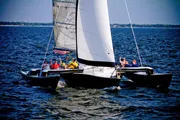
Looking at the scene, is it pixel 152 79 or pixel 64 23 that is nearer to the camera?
pixel 152 79

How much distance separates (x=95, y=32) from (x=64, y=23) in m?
7.09

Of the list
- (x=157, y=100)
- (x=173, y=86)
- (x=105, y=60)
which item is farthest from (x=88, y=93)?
(x=173, y=86)

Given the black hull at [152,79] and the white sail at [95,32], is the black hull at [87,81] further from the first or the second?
the black hull at [152,79]

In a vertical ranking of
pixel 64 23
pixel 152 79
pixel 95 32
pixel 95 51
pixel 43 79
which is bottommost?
pixel 152 79

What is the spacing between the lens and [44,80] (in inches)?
1116

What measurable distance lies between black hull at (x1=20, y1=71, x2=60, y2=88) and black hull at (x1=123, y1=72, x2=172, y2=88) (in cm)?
748

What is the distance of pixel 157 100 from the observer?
2505 cm

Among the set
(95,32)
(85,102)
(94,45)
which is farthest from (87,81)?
(95,32)

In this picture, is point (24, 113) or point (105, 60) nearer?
point (24, 113)

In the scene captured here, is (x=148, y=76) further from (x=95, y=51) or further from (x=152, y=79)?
(x=95, y=51)

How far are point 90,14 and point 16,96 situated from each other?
902cm

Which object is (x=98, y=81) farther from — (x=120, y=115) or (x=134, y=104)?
(x=120, y=115)

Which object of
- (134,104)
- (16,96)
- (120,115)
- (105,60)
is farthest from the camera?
(105,60)

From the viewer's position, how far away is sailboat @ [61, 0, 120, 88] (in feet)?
90.2
